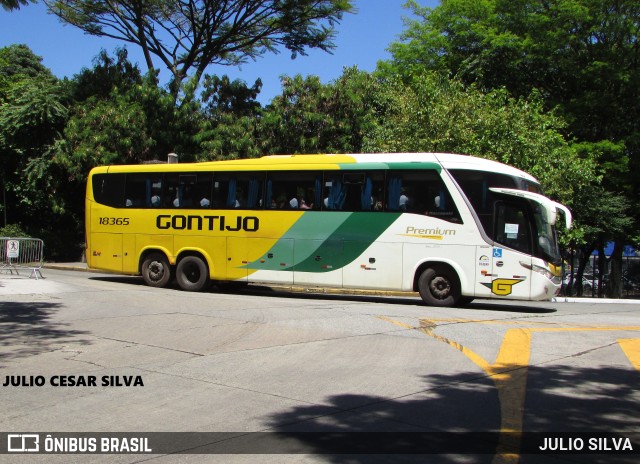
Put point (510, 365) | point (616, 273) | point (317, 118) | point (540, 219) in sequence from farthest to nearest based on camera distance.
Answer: point (616, 273) < point (317, 118) < point (540, 219) < point (510, 365)

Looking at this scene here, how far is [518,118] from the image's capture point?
72.5 ft

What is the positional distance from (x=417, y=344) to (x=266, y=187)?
338 inches

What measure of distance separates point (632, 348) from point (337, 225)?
27.1 feet

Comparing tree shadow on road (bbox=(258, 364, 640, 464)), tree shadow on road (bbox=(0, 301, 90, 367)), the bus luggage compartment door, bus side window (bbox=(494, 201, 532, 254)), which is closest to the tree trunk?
bus side window (bbox=(494, 201, 532, 254))

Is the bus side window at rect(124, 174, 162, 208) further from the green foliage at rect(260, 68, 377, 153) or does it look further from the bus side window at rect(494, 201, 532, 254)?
the bus side window at rect(494, 201, 532, 254)

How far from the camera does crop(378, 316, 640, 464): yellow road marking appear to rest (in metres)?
5.40

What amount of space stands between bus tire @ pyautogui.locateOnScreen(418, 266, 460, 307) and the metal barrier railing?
37.2 ft

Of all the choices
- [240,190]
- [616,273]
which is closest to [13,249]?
[240,190]

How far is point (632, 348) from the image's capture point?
9.61m

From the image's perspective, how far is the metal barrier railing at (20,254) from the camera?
765 inches

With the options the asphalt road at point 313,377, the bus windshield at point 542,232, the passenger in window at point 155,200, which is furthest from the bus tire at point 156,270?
the bus windshield at point 542,232

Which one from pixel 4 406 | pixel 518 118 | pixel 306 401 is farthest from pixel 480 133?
pixel 4 406

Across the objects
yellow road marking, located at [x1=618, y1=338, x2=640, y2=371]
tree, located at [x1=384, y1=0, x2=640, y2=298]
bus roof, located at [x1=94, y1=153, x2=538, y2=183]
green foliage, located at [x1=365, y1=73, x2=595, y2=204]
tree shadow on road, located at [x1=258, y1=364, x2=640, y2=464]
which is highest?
tree, located at [x1=384, y1=0, x2=640, y2=298]

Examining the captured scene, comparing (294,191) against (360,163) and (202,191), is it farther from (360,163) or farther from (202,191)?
(202,191)
